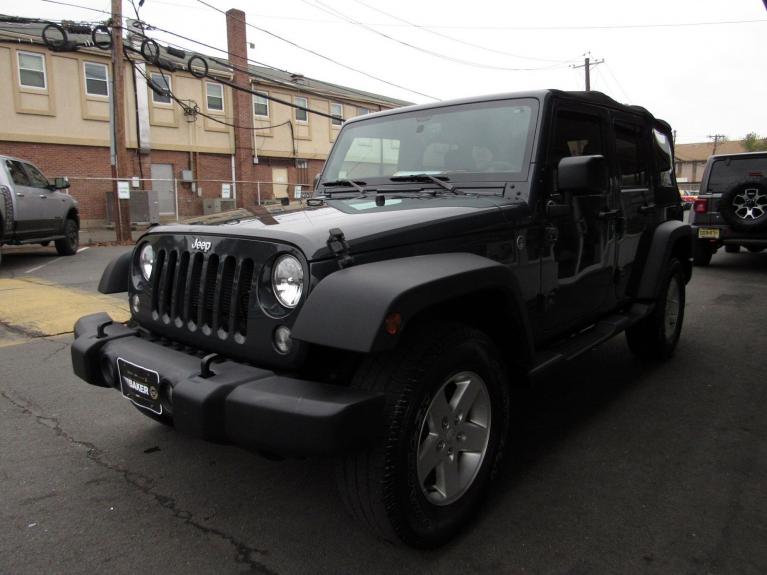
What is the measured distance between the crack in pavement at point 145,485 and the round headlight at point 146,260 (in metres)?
1.02

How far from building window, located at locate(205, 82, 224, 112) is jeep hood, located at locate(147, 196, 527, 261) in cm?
2346

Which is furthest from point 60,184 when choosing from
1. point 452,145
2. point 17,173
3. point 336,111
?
point 336,111

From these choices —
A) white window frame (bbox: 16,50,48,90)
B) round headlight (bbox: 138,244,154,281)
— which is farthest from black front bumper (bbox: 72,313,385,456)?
white window frame (bbox: 16,50,48,90)

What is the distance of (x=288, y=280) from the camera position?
2232 mm

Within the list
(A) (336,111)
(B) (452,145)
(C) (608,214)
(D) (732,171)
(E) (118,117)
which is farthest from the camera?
(A) (336,111)

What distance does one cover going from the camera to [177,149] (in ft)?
76.6

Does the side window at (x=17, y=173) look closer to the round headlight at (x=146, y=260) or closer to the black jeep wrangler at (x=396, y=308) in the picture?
the black jeep wrangler at (x=396, y=308)

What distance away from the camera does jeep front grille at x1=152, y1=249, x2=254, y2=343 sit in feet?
7.69

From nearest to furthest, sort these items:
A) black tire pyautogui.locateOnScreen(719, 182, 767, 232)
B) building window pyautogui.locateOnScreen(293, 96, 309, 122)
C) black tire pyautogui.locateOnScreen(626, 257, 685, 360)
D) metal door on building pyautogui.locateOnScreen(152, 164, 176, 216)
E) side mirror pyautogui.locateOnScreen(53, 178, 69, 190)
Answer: black tire pyautogui.locateOnScreen(626, 257, 685, 360) → black tire pyautogui.locateOnScreen(719, 182, 767, 232) → side mirror pyautogui.locateOnScreen(53, 178, 69, 190) → metal door on building pyautogui.locateOnScreen(152, 164, 176, 216) → building window pyautogui.locateOnScreen(293, 96, 309, 122)

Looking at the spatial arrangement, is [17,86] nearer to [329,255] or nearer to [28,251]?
[28,251]

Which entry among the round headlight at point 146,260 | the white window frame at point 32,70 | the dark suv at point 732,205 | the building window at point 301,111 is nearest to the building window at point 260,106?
the building window at point 301,111

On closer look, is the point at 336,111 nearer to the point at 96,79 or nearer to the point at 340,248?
the point at 96,79

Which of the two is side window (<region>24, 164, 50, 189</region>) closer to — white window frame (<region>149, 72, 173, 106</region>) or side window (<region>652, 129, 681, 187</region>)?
side window (<region>652, 129, 681, 187</region>)

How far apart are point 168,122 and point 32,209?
13726 millimetres
